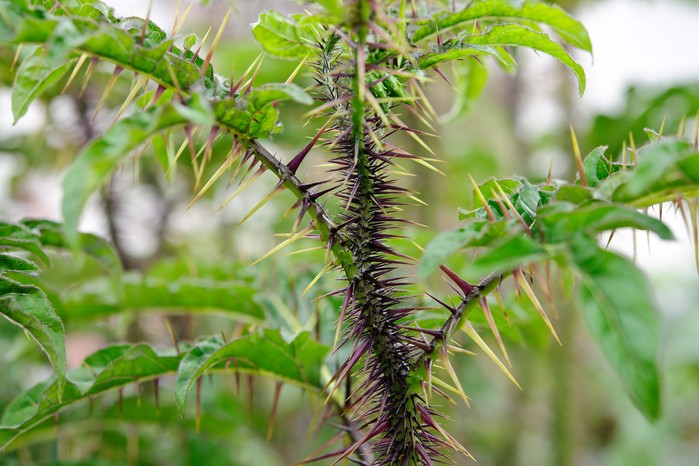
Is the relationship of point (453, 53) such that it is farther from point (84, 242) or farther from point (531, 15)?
point (84, 242)

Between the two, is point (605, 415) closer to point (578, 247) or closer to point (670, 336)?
point (670, 336)

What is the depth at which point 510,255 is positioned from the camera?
48 centimetres

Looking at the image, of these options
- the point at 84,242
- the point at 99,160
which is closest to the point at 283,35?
the point at 99,160

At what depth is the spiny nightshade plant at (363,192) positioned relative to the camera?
1.56 ft

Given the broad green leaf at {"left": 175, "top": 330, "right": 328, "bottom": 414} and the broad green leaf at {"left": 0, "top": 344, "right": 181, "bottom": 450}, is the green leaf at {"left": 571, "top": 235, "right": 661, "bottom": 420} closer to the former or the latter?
the broad green leaf at {"left": 175, "top": 330, "right": 328, "bottom": 414}

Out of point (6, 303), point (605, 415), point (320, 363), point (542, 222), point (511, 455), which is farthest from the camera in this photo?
point (605, 415)

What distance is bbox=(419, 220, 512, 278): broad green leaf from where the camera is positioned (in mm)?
504

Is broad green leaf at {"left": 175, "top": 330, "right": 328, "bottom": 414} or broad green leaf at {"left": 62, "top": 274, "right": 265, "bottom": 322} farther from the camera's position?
broad green leaf at {"left": 62, "top": 274, "right": 265, "bottom": 322}

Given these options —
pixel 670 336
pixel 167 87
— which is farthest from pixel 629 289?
pixel 670 336

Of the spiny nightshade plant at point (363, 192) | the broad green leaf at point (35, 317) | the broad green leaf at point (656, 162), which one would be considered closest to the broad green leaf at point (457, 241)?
the spiny nightshade plant at point (363, 192)

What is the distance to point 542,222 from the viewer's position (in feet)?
1.79

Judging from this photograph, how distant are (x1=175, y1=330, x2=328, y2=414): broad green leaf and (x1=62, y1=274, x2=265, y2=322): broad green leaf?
0.27 m

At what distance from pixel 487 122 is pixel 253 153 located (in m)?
3.59

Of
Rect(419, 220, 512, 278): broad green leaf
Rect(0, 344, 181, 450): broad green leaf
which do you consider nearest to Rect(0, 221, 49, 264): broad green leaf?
Rect(0, 344, 181, 450): broad green leaf
